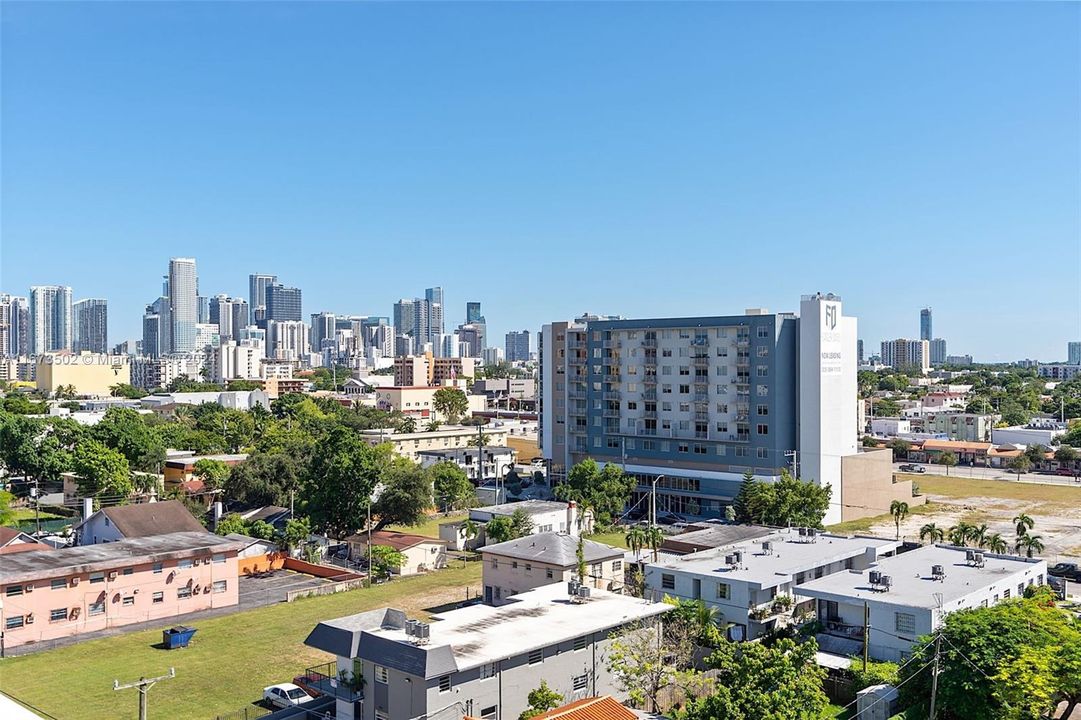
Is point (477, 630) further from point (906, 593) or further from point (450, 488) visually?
point (450, 488)

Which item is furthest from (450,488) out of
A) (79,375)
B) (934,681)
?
(79,375)

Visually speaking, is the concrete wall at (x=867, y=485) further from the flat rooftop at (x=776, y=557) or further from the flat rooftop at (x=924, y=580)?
the flat rooftop at (x=924, y=580)

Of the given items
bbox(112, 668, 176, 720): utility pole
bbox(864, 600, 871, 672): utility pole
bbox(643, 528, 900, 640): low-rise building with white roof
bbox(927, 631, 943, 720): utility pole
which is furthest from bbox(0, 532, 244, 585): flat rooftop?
bbox(927, 631, 943, 720): utility pole

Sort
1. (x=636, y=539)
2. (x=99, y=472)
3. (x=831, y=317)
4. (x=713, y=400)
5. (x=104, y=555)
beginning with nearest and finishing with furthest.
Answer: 1. (x=104, y=555)
2. (x=636, y=539)
3. (x=99, y=472)
4. (x=831, y=317)
5. (x=713, y=400)

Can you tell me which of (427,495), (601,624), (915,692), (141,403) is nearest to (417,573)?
(427,495)

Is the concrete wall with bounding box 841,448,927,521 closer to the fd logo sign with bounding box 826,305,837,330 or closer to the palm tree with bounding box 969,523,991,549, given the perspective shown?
the fd logo sign with bounding box 826,305,837,330

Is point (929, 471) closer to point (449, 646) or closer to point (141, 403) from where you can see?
point (449, 646)
